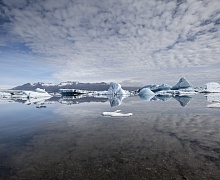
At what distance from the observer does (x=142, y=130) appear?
6645mm

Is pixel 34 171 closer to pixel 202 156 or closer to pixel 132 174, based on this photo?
pixel 132 174

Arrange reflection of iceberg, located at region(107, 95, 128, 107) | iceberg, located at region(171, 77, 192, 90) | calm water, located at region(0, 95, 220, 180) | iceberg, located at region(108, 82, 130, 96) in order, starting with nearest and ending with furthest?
calm water, located at region(0, 95, 220, 180) → reflection of iceberg, located at region(107, 95, 128, 107) → iceberg, located at region(108, 82, 130, 96) → iceberg, located at region(171, 77, 192, 90)

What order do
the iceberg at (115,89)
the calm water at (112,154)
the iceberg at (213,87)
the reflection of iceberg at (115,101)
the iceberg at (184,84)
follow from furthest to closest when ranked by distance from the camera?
1. the iceberg at (184,84)
2. the iceberg at (213,87)
3. the iceberg at (115,89)
4. the reflection of iceberg at (115,101)
5. the calm water at (112,154)

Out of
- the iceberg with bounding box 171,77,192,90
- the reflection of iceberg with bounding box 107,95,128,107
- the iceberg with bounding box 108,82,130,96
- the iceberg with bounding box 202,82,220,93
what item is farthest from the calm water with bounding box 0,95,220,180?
the iceberg with bounding box 202,82,220,93

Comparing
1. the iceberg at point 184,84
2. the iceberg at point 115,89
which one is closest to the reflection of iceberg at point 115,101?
the iceberg at point 115,89

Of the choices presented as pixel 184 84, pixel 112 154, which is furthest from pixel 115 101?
pixel 184 84

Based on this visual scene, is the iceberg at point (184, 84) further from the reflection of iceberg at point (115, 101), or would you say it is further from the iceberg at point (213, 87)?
the reflection of iceberg at point (115, 101)

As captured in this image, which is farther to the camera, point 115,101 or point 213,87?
point 213,87

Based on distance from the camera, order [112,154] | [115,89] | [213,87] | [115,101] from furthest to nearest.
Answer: [213,87] → [115,89] → [115,101] → [112,154]

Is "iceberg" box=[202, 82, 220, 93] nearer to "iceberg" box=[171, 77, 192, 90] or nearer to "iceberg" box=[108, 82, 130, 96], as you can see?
"iceberg" box=[171, 77, 192, 90]

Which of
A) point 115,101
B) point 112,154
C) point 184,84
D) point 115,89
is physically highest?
point 184,84

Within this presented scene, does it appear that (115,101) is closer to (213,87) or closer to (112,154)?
(112,154)

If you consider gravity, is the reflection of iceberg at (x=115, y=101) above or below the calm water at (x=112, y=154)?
above

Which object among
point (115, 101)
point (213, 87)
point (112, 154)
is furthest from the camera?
point (213, 87)
